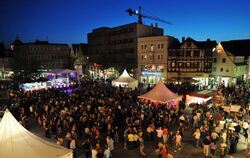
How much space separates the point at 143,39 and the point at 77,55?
30.5m

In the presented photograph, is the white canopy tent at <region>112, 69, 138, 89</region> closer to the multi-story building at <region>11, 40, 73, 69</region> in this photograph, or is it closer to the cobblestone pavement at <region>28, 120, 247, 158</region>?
the cobblestone pavement at <region>28, 120, 247, 158</region>

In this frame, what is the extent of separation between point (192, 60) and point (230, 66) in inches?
235

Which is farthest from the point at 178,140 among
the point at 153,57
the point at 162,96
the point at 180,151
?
the point at 153,57

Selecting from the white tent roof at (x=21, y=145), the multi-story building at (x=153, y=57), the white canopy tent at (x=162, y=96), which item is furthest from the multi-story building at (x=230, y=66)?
the white tent roof at (x=21, y=145)

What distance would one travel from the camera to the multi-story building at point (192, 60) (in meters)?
36.7

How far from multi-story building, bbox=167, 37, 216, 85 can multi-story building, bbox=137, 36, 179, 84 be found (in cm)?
170

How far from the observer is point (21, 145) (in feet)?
30.1

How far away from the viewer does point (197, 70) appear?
36.9 metres

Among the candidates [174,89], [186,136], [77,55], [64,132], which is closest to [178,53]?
[174,89]

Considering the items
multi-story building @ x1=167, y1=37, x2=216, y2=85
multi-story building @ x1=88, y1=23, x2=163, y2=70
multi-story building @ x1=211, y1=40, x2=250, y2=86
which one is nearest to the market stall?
multi-story building @ x1=167, y1=37, x2=216, y2=85

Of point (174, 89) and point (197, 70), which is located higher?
point (197, 70)

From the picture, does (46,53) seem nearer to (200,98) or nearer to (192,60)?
(192,60)

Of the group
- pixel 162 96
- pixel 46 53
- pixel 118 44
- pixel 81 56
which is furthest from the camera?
pixel 81 56

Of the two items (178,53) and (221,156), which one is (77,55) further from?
(221,156)
